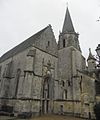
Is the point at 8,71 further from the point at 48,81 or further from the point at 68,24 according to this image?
the point at 68,24

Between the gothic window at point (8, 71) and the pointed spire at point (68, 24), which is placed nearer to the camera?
the gothic window at point (8, 71)

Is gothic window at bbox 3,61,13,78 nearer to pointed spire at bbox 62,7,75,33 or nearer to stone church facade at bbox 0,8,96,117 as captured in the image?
stone church facade at bbox 0,8,96,117

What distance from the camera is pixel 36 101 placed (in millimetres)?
22969

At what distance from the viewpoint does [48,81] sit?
2672 cm

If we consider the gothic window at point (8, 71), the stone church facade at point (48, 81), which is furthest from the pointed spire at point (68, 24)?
the gothic window at point (8, 71)

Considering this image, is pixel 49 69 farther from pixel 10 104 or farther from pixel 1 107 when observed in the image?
pixel 1 107

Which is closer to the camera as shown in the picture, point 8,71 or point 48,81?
point 48,81

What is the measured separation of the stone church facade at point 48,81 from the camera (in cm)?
2272

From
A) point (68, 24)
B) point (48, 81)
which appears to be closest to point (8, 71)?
point (48, 81)

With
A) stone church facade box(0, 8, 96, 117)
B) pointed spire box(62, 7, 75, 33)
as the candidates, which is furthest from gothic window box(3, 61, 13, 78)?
pointed spire box(62, 7, 75, 33)

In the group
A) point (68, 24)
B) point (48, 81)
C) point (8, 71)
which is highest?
point (68, 24)

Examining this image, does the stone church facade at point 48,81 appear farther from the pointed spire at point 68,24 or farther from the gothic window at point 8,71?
the pointed spire at point 68,24

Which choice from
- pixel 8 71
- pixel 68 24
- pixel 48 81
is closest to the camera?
pixel 48 81

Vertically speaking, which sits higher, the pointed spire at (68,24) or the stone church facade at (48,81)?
the pointed spire at (68,24)
